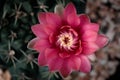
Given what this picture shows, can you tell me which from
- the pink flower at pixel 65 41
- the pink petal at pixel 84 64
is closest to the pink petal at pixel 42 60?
the pink flower at pixel 65 41

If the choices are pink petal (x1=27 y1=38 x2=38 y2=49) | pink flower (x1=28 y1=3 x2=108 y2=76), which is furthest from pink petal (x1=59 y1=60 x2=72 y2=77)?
pink petal (x1=27 y1=38 x2=38 y2=49)

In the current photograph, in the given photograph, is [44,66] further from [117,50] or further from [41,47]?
[117,50]

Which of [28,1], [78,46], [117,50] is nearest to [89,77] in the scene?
[117,50]

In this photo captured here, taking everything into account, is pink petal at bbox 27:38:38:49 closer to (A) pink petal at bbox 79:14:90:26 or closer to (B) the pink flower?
(B) the pink flower

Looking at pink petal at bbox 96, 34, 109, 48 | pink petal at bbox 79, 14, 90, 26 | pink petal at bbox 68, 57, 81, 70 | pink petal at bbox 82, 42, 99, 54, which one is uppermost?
pink petal at bbox 79, 14, 90, 26

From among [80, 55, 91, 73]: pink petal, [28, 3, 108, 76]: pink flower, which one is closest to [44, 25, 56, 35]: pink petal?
[28, 3, 108, 76]: pink flower

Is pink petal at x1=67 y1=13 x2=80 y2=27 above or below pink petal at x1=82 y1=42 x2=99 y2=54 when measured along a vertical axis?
above

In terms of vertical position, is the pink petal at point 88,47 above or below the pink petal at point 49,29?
below

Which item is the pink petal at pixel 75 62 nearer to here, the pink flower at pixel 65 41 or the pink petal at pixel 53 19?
the pink flower at pixel 65 41
